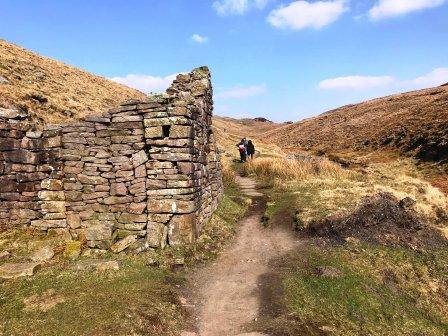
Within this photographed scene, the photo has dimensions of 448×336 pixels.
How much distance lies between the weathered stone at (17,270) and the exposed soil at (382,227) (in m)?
9.76

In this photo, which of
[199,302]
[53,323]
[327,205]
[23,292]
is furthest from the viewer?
[327,205]

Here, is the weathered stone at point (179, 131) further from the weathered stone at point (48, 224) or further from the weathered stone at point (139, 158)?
the weathered stone at point (48, 224)

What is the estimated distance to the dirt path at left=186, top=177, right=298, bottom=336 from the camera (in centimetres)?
912

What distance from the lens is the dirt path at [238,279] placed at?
912 centimetres

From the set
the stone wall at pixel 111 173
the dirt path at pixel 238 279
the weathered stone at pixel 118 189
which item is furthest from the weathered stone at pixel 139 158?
the dirt path at pixel 238 279

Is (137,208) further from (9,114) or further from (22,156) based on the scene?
(9,114)

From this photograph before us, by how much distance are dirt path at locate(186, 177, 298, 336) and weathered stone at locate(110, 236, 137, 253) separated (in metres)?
2.29

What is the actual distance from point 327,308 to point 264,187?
13872mm

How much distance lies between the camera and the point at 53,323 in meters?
7.96

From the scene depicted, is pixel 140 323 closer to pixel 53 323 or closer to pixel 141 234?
pixel 53 323

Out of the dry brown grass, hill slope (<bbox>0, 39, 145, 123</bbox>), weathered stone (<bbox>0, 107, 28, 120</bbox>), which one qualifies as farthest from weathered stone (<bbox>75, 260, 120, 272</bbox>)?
the dry brown grass

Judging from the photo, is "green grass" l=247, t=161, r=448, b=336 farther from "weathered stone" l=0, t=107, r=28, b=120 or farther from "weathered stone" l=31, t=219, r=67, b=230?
"weathered stone" l=0, t=107, r=28, b=120

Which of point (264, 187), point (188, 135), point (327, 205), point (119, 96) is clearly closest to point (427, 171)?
point (264, 187)

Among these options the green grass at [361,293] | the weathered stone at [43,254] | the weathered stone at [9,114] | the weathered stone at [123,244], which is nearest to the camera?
the green grass at [361,293]
